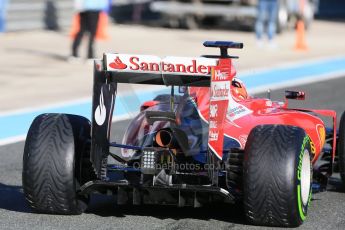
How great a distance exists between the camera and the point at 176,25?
27000mm

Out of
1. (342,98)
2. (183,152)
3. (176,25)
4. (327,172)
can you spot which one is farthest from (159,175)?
(176,25)

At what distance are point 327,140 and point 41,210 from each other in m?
3.22

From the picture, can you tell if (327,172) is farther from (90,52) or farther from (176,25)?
(176,25)

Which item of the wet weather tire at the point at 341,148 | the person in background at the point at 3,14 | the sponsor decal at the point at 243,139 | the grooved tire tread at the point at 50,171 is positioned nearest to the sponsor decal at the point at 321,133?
the wet weather tire at the point at 341,148

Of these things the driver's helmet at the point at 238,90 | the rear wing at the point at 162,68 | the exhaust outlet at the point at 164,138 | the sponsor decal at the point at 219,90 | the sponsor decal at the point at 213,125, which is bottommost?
the exhaust outlet at the point at 164,138

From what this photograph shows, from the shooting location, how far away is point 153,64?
22.3 ft

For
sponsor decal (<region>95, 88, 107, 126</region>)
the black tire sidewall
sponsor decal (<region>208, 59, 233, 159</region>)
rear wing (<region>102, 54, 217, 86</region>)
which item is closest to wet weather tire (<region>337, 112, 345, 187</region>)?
the black tire sidewall

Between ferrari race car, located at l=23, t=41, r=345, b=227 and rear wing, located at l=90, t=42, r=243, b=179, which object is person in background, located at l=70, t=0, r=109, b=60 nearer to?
ferrari race car, located at l=23, t=41, r=345, b=227

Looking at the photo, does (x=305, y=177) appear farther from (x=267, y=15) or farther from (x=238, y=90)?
(x=267, y=15)

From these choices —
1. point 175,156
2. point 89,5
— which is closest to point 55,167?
point 175,156

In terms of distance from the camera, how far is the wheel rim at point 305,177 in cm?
712

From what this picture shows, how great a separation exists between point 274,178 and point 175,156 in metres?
0.92

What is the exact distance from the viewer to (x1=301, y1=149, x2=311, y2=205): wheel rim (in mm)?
7117

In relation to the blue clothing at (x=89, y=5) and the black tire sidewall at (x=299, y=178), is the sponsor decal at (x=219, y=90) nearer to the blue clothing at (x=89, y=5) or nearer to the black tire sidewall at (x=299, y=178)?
the black tire sidewall at (x=299, y=178)
